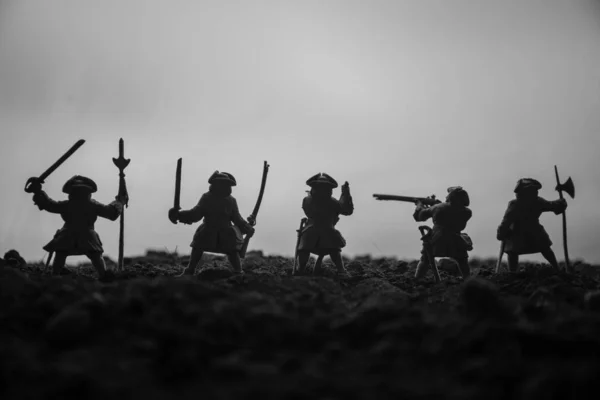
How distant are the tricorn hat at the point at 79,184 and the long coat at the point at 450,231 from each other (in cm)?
655

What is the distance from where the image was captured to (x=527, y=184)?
10359 mm

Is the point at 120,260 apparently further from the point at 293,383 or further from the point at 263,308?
the point at 293,383

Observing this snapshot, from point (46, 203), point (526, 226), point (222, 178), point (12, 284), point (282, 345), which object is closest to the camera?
point (282, 345)

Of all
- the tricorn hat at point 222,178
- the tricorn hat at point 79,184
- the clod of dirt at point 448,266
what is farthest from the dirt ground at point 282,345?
the clod of dirt at point 448,266

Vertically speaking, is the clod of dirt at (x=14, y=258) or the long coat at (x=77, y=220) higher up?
the long coat at (x=77, y=220)

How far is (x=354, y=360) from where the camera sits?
4344 mm

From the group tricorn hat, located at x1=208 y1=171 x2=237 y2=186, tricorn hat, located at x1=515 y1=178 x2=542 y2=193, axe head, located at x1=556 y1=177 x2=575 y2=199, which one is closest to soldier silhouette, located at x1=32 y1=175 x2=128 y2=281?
tricorn hat, located at x1=208 y1=171 x2=237 y2=186

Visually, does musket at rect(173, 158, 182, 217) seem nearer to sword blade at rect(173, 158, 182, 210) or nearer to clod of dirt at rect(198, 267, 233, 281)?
sword blade at rect(173, 158, 182, 210)

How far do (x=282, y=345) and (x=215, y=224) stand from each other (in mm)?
5558

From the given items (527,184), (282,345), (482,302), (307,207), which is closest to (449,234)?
(527,184)

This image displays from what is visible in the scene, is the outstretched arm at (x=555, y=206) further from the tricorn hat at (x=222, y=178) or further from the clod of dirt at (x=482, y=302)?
the tricorn hat at (x=222, y=178)

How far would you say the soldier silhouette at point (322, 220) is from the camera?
1028 centimetres

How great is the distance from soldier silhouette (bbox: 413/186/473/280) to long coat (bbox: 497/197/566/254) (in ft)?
2.64

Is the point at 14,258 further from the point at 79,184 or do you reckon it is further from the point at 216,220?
the point at 216,220
